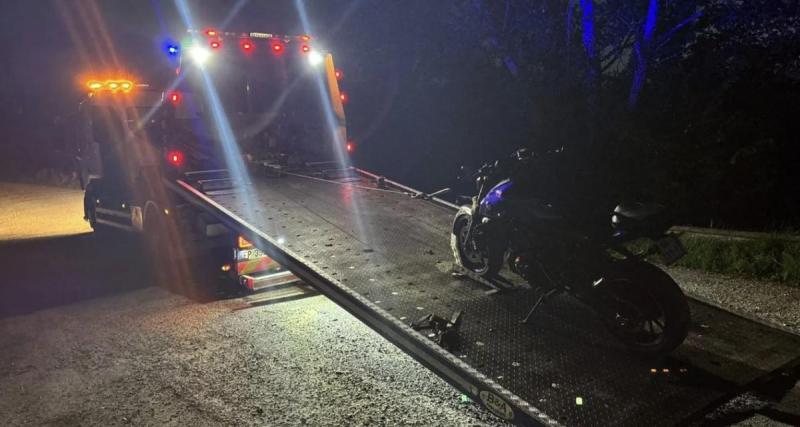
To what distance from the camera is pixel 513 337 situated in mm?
3586

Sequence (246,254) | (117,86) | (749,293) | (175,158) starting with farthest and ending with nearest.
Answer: (117,86) < (175,158) < (246,254) < (749,293)

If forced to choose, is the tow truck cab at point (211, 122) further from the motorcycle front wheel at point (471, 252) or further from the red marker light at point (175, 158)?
the motorcycle front wheel at point (471, 252)

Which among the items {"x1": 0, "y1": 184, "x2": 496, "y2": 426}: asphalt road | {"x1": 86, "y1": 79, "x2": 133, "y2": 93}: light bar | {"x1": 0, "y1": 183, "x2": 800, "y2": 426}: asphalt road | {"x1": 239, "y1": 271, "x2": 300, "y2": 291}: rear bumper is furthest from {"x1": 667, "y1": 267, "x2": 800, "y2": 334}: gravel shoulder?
{"x1": 86, "y1": 79, "x2": 133, "y2": 93}: light bar

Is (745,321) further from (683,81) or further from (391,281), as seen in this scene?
(683,81)

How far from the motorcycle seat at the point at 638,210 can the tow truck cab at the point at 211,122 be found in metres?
5.05

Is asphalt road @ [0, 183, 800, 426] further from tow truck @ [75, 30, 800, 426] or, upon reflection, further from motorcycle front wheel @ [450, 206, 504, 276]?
motorcycle front wheel @ [450, 206, 504, 276]

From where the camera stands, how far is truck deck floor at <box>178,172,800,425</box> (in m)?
2.88

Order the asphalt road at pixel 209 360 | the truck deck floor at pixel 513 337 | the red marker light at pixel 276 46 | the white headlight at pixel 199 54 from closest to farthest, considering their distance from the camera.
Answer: the truck deck floor at pixel 513 337, the asphalt road at pixel 209 360, the white headlight at pixel 199 54, the red marker light at pixel 276 46

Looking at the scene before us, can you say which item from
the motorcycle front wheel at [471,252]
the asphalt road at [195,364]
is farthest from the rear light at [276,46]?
the motorcycle front wheel at [471,252]

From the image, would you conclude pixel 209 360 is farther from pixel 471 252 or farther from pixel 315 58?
pixel 315 58

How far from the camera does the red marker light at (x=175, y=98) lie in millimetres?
8102

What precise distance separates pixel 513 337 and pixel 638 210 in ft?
3.87

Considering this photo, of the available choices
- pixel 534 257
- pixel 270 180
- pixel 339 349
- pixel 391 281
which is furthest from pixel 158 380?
pixel 270 180

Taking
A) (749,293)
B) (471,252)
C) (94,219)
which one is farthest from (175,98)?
(749,293)
